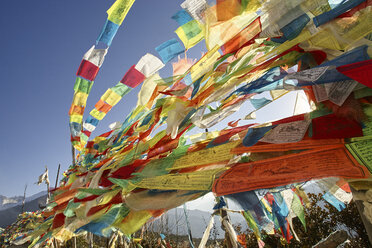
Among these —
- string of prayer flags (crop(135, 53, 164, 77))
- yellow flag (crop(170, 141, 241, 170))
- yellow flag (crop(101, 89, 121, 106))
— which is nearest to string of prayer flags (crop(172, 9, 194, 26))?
string of prayer flags (crop(135, 53, 164, 77))

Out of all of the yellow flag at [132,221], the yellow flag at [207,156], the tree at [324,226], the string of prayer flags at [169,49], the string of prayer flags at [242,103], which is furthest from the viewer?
the tree at [324,226]

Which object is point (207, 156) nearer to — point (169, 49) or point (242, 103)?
point (242, 103)

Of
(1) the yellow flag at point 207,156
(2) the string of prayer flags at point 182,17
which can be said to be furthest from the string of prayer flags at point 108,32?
(1) the yellow flag at point 207,156

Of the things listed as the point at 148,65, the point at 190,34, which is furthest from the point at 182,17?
the point at 148,65

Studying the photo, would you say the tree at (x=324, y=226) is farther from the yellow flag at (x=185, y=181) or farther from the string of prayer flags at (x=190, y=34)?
the string of prayer flags at (x=190, y=34)

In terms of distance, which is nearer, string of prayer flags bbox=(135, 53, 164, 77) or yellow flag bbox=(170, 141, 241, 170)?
yellow flag bbox=(170, 141, 241, 170)

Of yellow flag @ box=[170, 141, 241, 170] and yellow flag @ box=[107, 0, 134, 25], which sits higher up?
yellow flag @ box=[107, 0, 134, 25]

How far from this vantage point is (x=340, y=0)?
1038 millimetres

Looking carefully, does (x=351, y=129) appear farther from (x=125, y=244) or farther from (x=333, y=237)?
(x=125, y=244)

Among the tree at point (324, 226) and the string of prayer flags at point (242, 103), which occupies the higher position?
the string of prayer flags at point (242, 103)

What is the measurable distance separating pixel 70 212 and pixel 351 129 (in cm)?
209

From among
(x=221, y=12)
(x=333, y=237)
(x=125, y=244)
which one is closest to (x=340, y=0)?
(x=221, y=12)

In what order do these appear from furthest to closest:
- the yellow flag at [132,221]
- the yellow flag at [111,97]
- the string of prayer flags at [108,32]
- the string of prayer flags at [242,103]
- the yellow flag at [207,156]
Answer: the yellow flag at [111,97] → the string of prayer flags at [108,32] → the yellow flag at [132,221] → the yellow flag at [207,156] → the string of prayer flags at [242,103]

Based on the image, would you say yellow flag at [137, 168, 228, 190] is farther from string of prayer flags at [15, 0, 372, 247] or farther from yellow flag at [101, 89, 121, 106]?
yellow flag at [101, 89, 121, 106]
